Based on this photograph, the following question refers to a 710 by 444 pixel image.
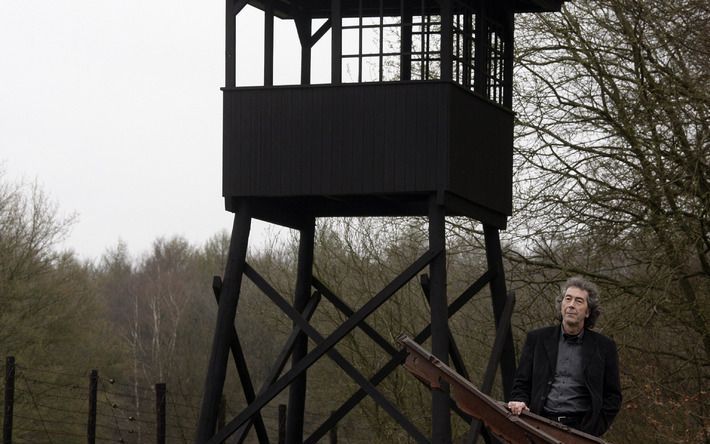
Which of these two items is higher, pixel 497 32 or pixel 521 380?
pixel 497 32

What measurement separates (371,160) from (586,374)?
22.2 ft

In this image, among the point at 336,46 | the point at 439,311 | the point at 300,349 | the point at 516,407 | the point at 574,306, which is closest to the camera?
the point at 516,407

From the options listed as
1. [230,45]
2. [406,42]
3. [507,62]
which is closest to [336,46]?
[230,45]

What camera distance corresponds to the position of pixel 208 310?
57281mm

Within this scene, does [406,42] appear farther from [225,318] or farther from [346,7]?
[225,318]

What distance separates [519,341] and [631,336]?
9.05ft

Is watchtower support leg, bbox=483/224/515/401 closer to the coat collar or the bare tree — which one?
the bare tree

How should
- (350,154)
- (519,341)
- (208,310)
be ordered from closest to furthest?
1. (350,154)
2. (519,341)
3. (208,310)

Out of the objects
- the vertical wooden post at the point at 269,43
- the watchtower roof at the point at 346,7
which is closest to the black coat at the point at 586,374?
the vertical wooden post at the point at 269,43

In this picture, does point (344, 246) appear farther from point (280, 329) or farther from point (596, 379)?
point (596, 379)

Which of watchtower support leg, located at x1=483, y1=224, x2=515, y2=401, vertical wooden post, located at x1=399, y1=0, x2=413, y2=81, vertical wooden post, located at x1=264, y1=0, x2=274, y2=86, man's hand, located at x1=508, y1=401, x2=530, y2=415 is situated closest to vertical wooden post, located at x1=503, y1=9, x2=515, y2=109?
vertical wooden post, located at x1=399, y1=0, x2=413, y2=81

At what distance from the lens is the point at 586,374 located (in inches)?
340

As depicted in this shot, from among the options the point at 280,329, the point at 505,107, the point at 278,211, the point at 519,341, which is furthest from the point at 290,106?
the point at 280,329

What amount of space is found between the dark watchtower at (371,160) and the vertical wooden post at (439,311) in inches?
0.5
